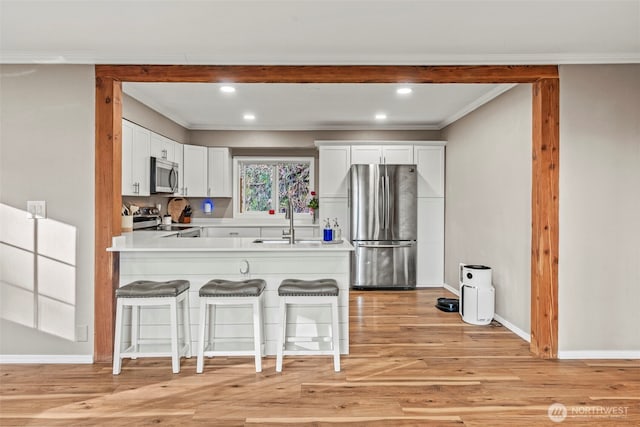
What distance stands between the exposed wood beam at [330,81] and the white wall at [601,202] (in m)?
0.09

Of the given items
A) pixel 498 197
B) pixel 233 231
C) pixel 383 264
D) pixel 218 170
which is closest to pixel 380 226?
pixel 383 264

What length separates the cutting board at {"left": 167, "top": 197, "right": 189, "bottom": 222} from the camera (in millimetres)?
6336

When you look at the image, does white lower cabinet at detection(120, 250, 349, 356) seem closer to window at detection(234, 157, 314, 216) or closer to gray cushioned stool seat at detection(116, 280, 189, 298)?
gray cushioned stool seat at detection(116, 280, 189, 298)

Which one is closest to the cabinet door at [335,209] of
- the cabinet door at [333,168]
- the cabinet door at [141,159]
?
the cabinet door at [333,168]

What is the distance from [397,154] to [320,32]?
11.4 ft

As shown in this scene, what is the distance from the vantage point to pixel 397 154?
6.05 meters

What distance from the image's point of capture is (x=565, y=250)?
3.26 m

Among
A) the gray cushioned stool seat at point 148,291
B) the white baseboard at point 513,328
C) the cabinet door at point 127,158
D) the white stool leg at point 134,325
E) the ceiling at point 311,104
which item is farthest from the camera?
the ceiling at point 311,104

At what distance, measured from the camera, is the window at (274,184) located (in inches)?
269

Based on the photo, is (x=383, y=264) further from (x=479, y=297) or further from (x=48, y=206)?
(x=48, y=206)

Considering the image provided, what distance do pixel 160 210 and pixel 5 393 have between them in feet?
11.3

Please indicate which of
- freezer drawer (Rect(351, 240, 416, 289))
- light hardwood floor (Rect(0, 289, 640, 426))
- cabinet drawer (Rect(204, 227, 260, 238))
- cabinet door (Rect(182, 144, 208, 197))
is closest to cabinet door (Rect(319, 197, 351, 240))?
freezer drawer (Rect(351, 240, 416, 289))

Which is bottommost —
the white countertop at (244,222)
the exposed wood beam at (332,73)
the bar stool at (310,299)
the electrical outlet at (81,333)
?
the electrical outlet at (81,333)

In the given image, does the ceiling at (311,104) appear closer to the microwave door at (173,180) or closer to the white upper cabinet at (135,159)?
the white upper cabinet at (135,159)
